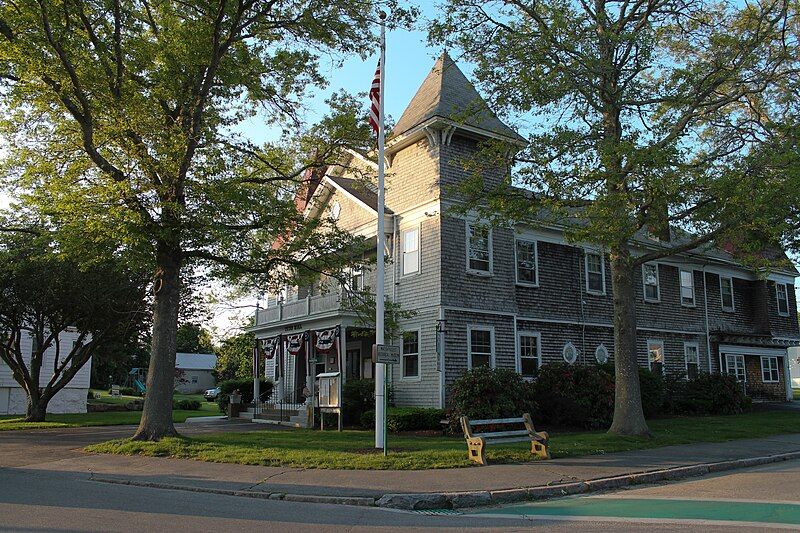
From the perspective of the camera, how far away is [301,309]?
2588 cm

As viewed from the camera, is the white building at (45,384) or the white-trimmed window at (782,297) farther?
the white building at (45,384)

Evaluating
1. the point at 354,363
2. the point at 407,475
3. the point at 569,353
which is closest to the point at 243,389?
the point at 354,363

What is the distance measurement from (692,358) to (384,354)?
2200cm

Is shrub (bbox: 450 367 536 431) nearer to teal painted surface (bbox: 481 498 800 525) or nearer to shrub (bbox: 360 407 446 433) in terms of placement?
shrub (bbox: 360 407 446 433)

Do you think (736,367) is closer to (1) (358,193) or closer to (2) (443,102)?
(1) (358,193)

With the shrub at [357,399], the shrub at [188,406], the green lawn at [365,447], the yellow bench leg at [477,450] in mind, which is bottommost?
the shrub at [188,406]

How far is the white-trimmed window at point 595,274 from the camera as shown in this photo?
27.3 metres

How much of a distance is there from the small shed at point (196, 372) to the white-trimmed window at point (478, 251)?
69703mm

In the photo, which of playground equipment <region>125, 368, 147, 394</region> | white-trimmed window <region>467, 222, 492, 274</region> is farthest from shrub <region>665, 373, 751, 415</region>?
Result: playground equipment <region>125, 368, 147, 394</region>

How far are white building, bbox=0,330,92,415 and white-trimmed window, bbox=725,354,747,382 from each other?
3552 centimetres

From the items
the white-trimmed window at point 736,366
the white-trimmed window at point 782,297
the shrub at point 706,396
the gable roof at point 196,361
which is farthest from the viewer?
the gable roof at point 196,361

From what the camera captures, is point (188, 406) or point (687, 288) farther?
point (188, 406)

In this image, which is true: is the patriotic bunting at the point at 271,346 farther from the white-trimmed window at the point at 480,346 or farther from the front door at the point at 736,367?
the front door at the point at 736,367

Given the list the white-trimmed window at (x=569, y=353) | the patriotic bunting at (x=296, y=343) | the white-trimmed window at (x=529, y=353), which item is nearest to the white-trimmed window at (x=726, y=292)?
the white-trimmed window at (x=569, y=353)
